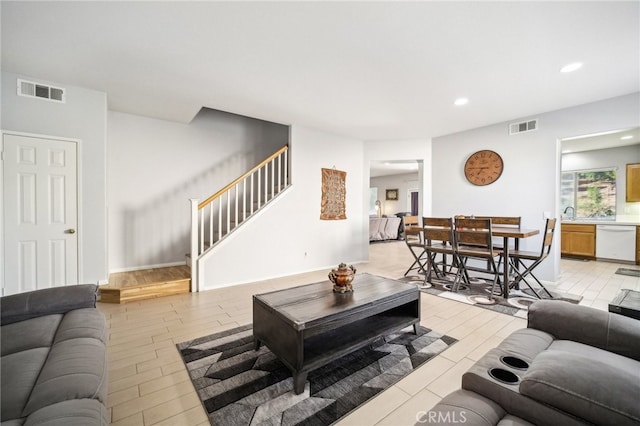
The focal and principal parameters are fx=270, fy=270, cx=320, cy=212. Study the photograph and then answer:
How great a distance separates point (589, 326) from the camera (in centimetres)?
139

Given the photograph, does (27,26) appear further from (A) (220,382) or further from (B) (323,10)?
(A) (220,382)

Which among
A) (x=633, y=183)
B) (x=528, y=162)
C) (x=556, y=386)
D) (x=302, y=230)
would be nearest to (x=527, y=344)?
(x=556, y=386)

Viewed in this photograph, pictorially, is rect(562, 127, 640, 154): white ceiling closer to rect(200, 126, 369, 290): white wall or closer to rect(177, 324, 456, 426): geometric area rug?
rect(200, 126, 369, 290): white wall

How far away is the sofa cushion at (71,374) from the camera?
1013 mm

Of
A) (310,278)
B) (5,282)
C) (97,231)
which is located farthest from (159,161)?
(310,278)

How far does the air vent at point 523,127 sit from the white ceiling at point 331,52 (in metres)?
0.26

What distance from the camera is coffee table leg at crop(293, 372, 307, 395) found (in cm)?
167

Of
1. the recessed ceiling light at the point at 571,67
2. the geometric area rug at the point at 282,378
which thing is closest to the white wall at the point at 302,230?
the geometric area rug at the point at 282,378

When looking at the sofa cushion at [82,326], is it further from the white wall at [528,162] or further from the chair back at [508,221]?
the white wall at [528,162]

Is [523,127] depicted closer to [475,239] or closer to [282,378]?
[475,239]

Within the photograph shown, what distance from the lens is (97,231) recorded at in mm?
3484

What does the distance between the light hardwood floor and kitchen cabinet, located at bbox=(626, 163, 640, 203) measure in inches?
88.6

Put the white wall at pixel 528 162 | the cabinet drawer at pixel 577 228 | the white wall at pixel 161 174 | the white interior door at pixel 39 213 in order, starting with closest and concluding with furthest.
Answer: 1. the white interior door at pixel 39 213
2. the white wall at pixel 528 162
3. the white wall at pixel 161 174
4. the cabinet drawer at pixel 577 228

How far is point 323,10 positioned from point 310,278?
368cm
